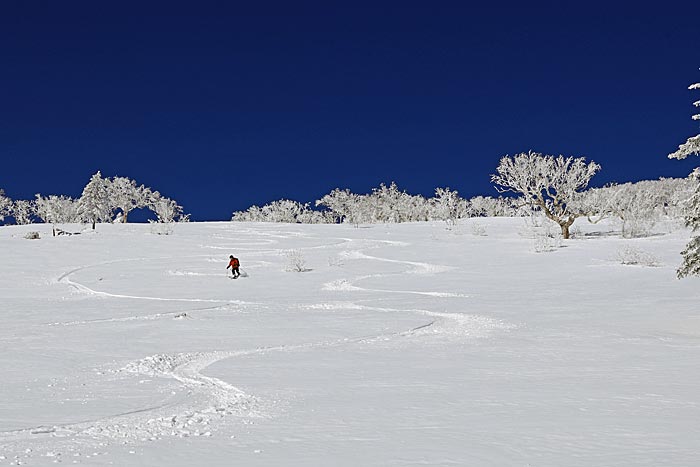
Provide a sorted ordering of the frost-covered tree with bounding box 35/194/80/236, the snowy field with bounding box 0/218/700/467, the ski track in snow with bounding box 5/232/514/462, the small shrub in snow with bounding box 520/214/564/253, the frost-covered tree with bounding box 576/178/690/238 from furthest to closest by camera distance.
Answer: the frost-covered tree with bounding box 35/194/80/236
the frost-covered tree with bounding box 576/178/690/238
the small shrub in snow with bounding box 520/214/564/253
the ski track in snow with bounding box 5/232/514/462
the snowy field with bounding box 0/218/700/467

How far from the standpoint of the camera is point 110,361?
12422 millimetres

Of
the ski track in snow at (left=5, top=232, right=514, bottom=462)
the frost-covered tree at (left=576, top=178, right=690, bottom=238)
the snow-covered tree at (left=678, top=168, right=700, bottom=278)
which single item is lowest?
the ski track in snow at (left=5, top=232, right=514, bottom=462)

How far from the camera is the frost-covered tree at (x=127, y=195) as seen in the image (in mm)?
109812

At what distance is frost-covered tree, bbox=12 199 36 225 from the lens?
131m

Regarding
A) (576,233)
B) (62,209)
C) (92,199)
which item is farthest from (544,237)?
(62,209)

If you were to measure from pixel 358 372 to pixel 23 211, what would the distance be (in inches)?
5511

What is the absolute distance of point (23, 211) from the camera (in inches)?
5251

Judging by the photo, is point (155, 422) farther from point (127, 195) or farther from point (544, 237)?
point (127, 195)

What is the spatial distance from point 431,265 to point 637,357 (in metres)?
25.2

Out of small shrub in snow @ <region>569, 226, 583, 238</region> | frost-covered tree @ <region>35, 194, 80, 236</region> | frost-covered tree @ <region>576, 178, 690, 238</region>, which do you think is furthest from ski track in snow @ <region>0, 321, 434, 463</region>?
frost-covered tree @ <region>35, 194, 80, 236</region>

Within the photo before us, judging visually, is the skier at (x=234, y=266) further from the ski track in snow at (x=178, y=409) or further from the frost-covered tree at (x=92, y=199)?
the frost-covered tree at (x=92, y=199)

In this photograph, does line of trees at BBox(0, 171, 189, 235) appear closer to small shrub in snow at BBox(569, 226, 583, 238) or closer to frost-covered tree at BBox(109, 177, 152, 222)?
frost-covered tree at BBox(109, 177, 152, 222)

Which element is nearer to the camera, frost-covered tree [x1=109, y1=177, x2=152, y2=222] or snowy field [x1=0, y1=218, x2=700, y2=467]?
snowy field [x1=0, y1=218, x2=700, y2=467]

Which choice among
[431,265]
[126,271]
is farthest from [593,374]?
[126,271]
